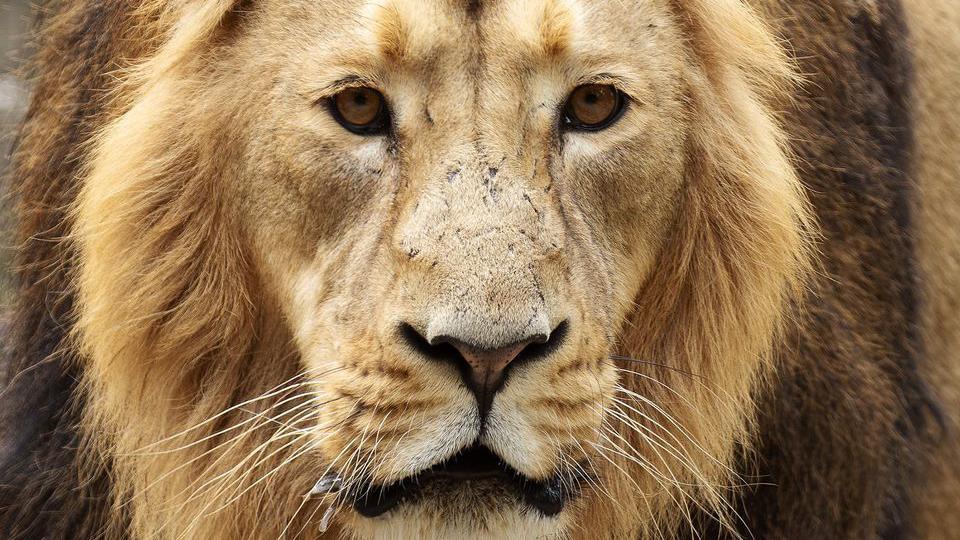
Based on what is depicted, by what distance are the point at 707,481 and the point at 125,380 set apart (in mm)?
1202

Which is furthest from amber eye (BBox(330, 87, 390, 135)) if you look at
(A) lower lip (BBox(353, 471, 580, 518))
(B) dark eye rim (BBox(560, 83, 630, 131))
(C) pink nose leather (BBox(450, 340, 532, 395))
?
(A) lower lip (BBox(353, 471, 580, 518))

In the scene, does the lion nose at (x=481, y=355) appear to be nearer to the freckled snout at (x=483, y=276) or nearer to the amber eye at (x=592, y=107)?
the freckled snout at (x=483, y=276)

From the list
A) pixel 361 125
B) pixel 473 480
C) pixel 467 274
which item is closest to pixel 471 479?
pixel 473 480

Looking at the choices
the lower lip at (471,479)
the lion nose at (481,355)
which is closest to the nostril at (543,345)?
the lion nose at (481,355)

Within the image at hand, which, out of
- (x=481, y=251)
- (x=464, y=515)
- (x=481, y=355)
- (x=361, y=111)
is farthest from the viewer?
(x=361, y=111)

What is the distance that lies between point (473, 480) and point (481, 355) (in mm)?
292

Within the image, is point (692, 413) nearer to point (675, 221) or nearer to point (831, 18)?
point (675, 221)

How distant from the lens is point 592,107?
2750 mm

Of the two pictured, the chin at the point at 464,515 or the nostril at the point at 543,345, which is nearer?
the nostril at the point at 543,345

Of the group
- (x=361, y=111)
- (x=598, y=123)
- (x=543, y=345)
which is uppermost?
(x=361, y=111)

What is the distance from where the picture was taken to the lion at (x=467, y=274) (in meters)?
2.53

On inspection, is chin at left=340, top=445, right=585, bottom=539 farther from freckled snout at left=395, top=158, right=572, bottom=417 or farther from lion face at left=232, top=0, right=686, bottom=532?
freckled snout at left=395, top=158, right=572, bottom=417

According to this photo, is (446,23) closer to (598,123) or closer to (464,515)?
(598,123)

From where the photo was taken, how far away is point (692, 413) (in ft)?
10.00
